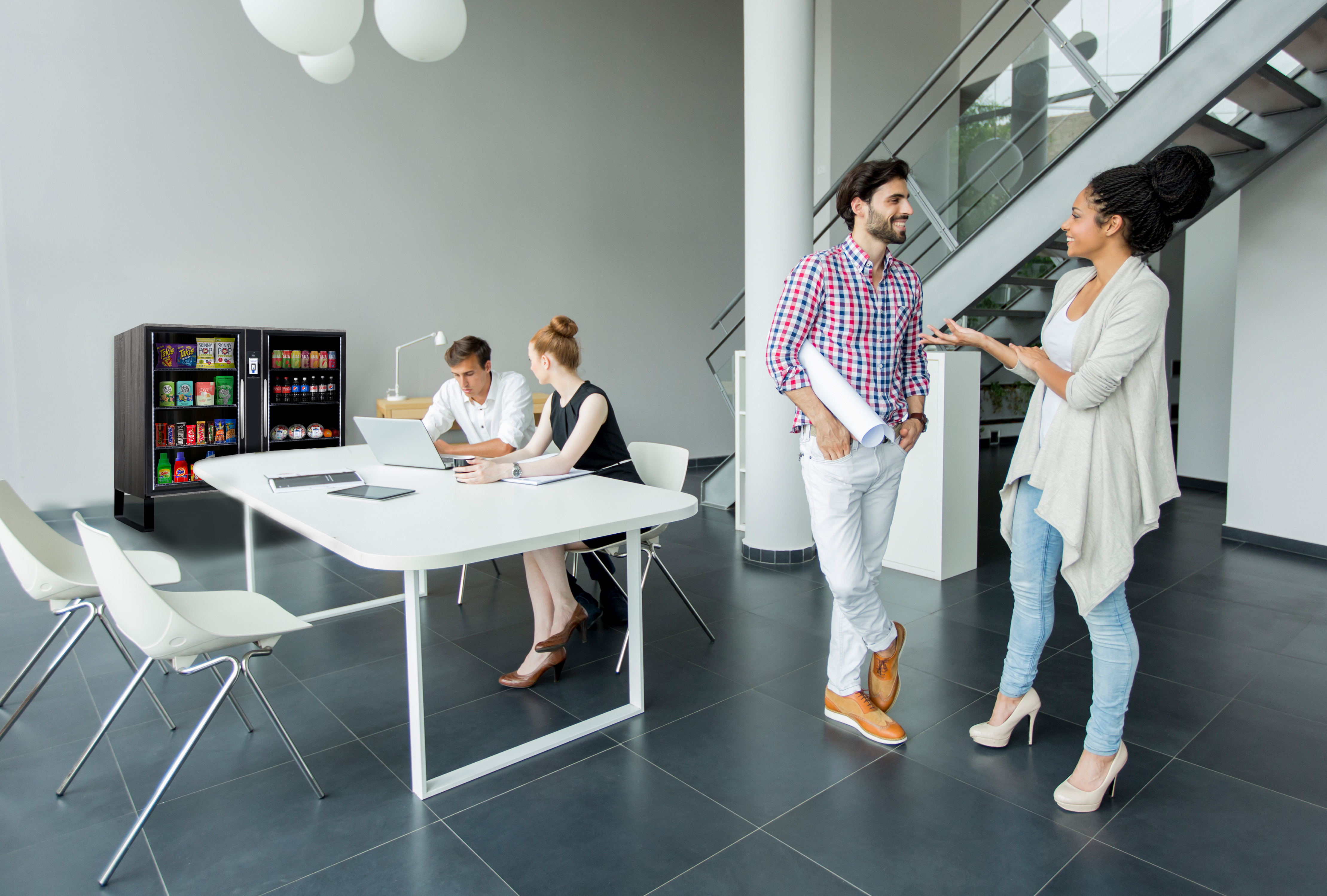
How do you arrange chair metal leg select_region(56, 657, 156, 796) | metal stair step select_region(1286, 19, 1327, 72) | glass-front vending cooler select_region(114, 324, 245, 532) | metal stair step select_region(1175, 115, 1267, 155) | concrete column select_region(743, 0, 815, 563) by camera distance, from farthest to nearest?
1. glass-front vending cooler select_region(114, 324, 245, 532)
2. concrete column select_region(743, 0, 815, 563)
3. metal stair step select_region(1175, 115, 1267, 155)
4. metal stair step select_region(1286, 19, 1327, 72)
5. chair metal leg select_region(56, 657, 156, 796)

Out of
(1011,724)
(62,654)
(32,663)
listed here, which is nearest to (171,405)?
(32,663)

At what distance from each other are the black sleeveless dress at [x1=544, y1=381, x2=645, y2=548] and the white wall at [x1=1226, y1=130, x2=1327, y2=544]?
12.8ft

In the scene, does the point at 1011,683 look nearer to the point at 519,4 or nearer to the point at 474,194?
the point at 474,194

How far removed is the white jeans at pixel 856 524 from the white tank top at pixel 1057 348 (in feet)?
1.32

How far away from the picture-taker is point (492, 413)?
3.83 meters

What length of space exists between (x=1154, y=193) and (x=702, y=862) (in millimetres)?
1956

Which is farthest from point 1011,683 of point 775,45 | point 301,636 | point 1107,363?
point 775,45

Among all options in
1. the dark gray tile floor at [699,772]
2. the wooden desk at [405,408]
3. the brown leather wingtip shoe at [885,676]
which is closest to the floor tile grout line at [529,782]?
the dark gray tile floor at [699,772]

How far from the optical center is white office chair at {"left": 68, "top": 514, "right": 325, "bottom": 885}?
1.89 metres

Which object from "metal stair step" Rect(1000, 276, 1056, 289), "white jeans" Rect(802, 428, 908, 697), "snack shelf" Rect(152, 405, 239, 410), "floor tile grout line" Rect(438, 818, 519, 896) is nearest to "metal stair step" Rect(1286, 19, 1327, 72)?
"metal stair step" Rect(1000, 276, 1056, 289)

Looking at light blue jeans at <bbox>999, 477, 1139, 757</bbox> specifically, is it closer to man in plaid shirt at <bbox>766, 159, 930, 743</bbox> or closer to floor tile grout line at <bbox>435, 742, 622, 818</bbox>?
man in plaid shirt at <bbox>766, 159, 930, 743</bbox>

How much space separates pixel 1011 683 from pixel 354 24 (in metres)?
2.84

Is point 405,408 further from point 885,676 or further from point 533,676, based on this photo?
point 885,676

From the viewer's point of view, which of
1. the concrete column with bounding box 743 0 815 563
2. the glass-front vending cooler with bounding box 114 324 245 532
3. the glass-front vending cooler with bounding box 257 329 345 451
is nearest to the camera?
the concrete column with bounding box 743 0 815 563
